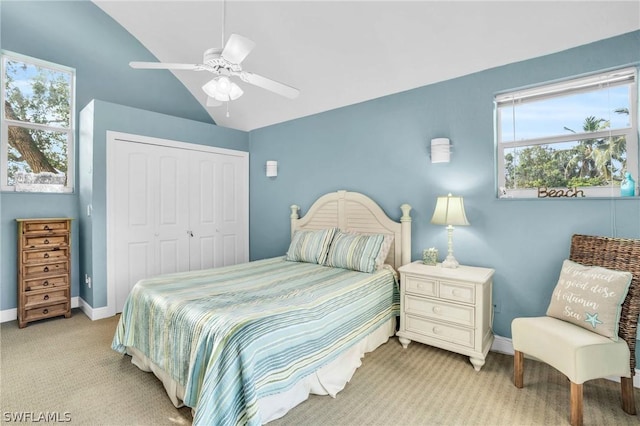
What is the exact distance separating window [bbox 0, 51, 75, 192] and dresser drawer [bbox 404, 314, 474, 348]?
4.24m

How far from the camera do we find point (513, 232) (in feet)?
8.99

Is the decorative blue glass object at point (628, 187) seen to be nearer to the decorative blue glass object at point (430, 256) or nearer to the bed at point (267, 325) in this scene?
the decorative blue glass object at point (430, 256)

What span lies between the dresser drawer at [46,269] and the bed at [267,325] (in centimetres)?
161

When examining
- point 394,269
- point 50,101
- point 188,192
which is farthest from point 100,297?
point 394,269

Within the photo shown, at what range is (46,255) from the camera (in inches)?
133

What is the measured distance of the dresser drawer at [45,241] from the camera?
3.25 metres

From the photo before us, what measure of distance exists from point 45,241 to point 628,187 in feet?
17.6

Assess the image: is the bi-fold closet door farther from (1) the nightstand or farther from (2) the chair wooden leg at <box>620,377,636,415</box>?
(2) the chair wooden leg at <box>620,377,636,415</box>

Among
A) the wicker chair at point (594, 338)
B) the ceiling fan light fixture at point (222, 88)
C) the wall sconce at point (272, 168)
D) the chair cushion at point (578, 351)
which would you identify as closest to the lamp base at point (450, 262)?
the wicker chair at point (594, 338)

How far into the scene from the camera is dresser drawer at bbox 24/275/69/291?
10.7 feet

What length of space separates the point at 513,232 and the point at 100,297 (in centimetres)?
436

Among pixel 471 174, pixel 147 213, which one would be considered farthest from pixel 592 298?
pixel 147 213

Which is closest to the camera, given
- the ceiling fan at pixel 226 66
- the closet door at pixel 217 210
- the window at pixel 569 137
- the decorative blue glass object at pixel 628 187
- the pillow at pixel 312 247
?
the ceiling fan at pixel 226 66

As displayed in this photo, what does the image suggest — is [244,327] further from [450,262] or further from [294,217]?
[294,217]
